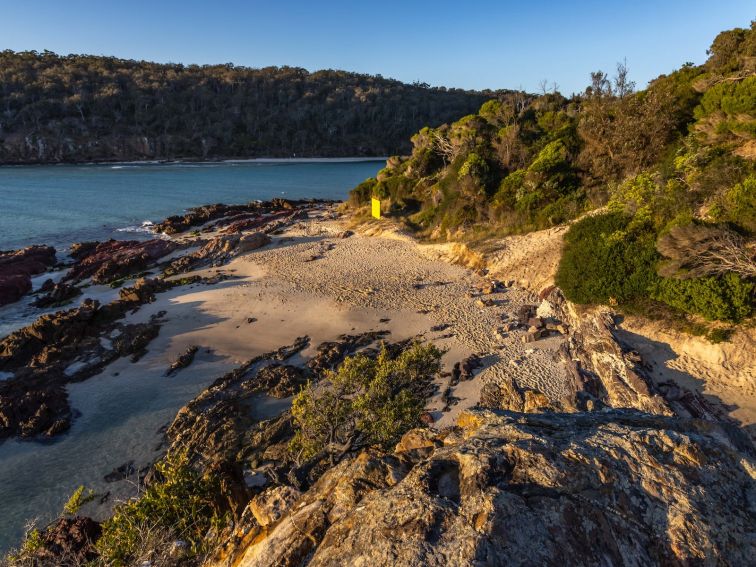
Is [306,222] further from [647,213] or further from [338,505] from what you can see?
[338,505]

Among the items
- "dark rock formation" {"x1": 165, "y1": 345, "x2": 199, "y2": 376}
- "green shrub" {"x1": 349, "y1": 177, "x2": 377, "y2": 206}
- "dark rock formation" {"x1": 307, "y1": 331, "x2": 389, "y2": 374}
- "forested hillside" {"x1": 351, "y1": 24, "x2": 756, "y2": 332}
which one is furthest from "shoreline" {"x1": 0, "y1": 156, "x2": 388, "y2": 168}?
"dark rock formation" {"x1": 307, "y1": 331, "x2": 389, "y2": 374}

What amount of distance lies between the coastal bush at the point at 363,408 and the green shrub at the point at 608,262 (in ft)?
28.4

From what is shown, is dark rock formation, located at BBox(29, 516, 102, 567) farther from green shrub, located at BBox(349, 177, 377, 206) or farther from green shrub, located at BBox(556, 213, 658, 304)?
green shrub, located at BBox(349, 177, 377, 206)

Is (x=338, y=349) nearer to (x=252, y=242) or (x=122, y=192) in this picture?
(x=252, y=242)

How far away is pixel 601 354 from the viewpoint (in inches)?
477

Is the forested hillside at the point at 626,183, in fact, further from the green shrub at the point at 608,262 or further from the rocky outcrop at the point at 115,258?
the rocky outcrop at the point at 115,258

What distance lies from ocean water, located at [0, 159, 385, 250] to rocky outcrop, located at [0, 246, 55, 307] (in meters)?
4.34

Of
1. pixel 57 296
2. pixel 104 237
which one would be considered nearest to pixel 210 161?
pixel 104 237

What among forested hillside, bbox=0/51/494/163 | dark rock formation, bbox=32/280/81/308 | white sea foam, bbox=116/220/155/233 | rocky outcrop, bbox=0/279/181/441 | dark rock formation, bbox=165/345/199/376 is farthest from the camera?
forested hillside, bbox=0/51/494/163

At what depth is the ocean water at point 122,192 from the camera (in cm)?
3775

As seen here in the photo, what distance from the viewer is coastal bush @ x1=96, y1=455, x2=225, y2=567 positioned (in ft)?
17.5

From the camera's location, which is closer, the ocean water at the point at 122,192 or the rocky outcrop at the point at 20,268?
the rocky outcrop at the point at 20,268

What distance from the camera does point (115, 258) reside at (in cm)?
2738

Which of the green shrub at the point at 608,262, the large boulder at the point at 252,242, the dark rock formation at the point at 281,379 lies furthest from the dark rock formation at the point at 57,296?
the green shrub at the point at 608,262
